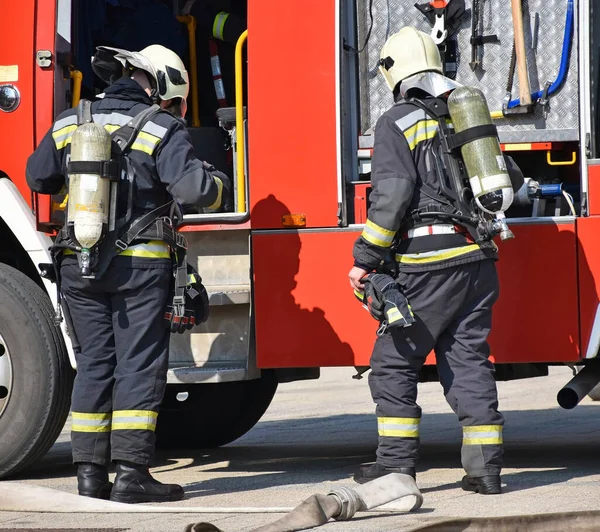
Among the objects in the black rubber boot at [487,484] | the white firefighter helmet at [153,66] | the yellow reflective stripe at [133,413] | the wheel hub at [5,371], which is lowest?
the black rubber boot at [487,484]

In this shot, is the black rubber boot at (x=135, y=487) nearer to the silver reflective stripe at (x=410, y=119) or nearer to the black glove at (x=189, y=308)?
the black glove at (x=189, y=308)

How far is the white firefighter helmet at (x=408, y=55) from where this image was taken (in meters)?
5.07

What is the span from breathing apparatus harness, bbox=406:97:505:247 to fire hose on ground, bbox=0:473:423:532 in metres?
1.04

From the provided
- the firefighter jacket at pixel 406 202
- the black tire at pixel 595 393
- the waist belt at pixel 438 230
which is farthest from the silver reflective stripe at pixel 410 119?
the black tire at pixel 595 393

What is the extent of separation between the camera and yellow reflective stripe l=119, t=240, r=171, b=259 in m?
4.95

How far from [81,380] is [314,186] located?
4.28ft

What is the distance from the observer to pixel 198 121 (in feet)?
21.7

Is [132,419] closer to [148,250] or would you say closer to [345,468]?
[148,250]

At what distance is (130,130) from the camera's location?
4945 mm

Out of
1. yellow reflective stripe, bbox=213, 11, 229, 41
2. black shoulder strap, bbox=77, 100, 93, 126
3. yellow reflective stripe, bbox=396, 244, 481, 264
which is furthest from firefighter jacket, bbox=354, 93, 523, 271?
yellow reflective stripe, bbox=213, 11, 229, 41


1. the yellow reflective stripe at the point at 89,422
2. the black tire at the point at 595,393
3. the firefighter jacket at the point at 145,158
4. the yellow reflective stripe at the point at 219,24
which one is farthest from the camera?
the black tire at the point at 595,393

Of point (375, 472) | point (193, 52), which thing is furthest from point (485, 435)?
point (193, 52)

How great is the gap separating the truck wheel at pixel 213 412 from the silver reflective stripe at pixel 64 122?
85.1 inches

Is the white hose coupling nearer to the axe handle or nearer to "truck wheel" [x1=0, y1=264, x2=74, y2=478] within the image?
"truck wheel" [x1=0, y1=264, x2=74, y2=478]
